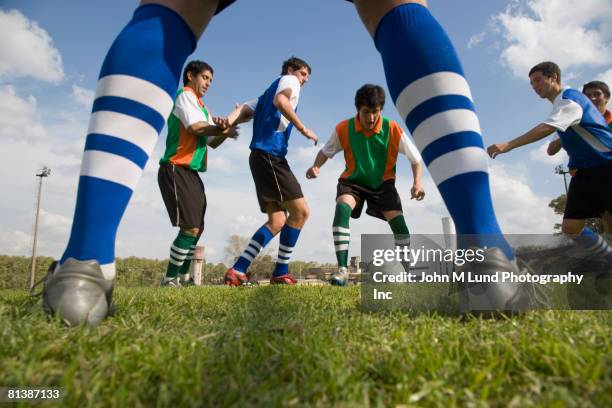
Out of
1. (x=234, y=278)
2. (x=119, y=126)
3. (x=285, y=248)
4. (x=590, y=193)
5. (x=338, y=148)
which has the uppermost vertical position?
(x=338, y=148)

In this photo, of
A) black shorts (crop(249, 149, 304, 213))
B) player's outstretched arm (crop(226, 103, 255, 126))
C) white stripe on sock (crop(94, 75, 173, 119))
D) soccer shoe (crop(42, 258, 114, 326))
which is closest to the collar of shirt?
black shorts (crop(249, 149, 304, 213))

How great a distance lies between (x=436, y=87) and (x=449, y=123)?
142 mm

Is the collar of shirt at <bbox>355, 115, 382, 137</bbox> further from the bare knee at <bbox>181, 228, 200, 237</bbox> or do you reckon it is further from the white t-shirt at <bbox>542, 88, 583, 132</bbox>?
the bare knee at <bbox>181, 228, 200, 237</bbox>

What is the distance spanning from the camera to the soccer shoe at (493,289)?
116cm

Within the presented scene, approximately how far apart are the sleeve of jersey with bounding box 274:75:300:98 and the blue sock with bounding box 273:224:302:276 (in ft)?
6.06

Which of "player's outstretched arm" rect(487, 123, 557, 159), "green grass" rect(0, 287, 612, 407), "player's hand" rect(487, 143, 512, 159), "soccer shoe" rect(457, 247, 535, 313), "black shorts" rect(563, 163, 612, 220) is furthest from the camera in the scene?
"black shorts" rect(563, 163, 612, 220)

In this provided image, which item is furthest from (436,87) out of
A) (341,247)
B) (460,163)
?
(341,247)

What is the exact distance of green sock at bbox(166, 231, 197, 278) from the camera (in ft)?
17.4

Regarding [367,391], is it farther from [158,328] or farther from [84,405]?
[158,328]

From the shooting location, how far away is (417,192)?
5.34m

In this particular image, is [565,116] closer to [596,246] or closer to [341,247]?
[596,246]

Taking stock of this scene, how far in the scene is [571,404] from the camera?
0.52m

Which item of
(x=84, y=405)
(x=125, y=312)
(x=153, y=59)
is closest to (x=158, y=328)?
(x=125, y=312)

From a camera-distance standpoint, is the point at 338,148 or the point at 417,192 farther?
the point at 338,148
